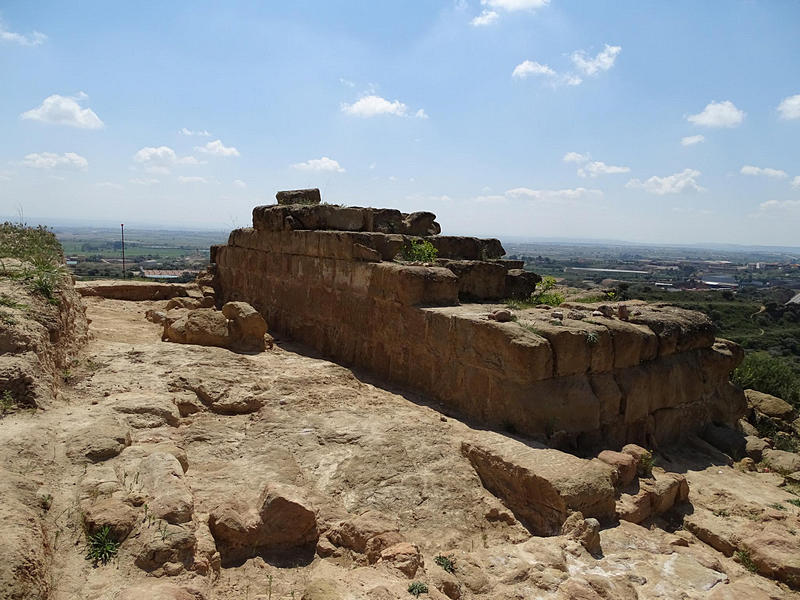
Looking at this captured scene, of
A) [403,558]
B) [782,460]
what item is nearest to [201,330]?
[403,558]

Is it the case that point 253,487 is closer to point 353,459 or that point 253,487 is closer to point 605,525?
point 353,459

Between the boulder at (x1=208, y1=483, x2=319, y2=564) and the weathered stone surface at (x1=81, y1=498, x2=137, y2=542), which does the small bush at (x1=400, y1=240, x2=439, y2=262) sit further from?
the weathered stone surface at (x1=81, y1=498, x2=137, y2=542)

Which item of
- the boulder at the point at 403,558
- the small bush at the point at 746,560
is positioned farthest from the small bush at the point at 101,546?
the small bush at the point at 746,560

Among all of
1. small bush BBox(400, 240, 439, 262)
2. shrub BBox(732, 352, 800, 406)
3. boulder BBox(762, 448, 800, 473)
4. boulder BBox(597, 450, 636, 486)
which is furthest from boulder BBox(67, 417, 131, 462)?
shrub BBox(732, 352, 800, 406)

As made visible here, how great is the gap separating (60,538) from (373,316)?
4.63m

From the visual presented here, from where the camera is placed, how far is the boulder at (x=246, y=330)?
24.4 ft

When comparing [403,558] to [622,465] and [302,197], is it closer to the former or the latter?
[622,465]

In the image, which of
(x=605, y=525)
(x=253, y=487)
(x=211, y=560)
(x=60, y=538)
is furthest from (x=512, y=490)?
(x=60, y=538)

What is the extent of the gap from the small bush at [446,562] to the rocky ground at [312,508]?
0.01 meters

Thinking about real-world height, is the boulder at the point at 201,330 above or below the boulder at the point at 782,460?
above

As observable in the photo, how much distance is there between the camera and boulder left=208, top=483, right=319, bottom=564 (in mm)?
3488

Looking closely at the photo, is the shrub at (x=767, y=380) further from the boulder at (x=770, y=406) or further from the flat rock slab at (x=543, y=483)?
the flat rock slab at (x=543, y=483)

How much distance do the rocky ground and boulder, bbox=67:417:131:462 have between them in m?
0.01

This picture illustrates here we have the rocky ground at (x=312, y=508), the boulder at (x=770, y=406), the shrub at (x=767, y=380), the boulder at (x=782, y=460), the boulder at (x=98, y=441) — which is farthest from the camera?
the shrub at (x=767, y=380)
